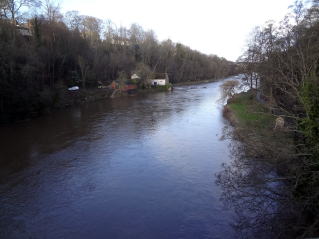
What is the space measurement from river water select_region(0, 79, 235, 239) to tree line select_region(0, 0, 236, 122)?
482 centimetres

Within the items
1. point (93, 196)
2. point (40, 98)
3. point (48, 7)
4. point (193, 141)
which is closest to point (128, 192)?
point (93, 196)

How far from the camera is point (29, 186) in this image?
11.4m

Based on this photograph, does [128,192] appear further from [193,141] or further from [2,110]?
[2,110]

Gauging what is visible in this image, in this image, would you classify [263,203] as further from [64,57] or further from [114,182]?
[64,57]

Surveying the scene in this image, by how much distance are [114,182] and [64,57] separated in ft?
103

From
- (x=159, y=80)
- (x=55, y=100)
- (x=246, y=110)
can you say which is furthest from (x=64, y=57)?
(x=246, y=110)

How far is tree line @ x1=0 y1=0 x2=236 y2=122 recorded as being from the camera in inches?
951

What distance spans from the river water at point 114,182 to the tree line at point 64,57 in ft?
15.8

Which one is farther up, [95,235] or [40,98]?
[40,98]

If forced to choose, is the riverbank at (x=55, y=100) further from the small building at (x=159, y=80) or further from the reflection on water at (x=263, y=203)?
the reflection on water at (x=263, y=203)

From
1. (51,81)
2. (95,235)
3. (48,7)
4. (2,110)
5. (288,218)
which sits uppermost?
(48,7)

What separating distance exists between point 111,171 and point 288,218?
8.18 meters

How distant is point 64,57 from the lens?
1523 inches

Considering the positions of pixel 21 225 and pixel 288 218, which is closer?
pixel 288 218
